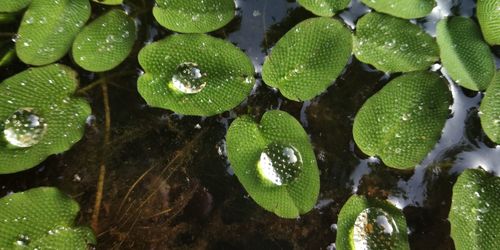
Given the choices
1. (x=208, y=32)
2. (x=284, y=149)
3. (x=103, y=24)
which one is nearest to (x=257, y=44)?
(x=208, y=32)

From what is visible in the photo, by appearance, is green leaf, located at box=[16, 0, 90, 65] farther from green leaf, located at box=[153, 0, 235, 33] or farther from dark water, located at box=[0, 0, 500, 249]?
green leaf, located at box=[153, 0, 235, 33]

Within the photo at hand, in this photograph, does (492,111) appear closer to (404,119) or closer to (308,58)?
(404,119)

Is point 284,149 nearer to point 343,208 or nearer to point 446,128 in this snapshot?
point 343,208

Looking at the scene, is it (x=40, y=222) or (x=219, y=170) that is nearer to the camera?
(x=40, y=222)

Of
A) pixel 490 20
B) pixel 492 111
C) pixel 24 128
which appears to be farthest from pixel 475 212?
pixel 24 128

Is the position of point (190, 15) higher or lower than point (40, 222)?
higher

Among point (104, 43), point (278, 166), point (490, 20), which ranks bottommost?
point (278, 166)

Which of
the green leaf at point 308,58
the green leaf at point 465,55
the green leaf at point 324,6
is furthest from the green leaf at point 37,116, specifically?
the green leaf at point 465,55
